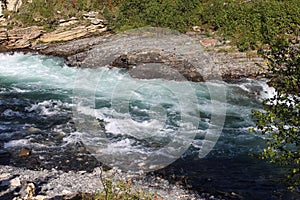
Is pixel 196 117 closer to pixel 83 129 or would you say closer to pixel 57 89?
pixel 83 129

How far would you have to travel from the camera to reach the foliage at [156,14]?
30531 mm

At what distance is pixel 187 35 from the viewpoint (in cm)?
2875

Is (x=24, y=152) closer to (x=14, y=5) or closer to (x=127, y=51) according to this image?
(x=127, y=51)

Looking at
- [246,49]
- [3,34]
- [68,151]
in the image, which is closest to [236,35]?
[246,49]

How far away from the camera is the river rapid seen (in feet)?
41.7

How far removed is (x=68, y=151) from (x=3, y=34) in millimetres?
20205

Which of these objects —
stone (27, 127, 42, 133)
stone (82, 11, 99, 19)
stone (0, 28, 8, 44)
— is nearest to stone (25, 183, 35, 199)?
stone (27, 127, 42, 133)

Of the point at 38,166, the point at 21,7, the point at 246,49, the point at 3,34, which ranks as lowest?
the point at 38,166

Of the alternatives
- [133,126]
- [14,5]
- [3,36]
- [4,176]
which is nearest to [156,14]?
[3,36]

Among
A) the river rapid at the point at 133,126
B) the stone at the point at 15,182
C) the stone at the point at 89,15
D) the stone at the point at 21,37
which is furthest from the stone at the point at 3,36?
the stone at the point at 15,182

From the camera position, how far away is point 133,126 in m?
16.4

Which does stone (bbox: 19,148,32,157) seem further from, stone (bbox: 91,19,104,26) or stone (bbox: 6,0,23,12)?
stone (bbox: 6,0,23,12)

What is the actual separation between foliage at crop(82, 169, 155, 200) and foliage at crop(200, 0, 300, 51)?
17.4m

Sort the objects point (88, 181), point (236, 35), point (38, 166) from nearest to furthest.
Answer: point (88, 181), point (38, 166), point (236, 35)
